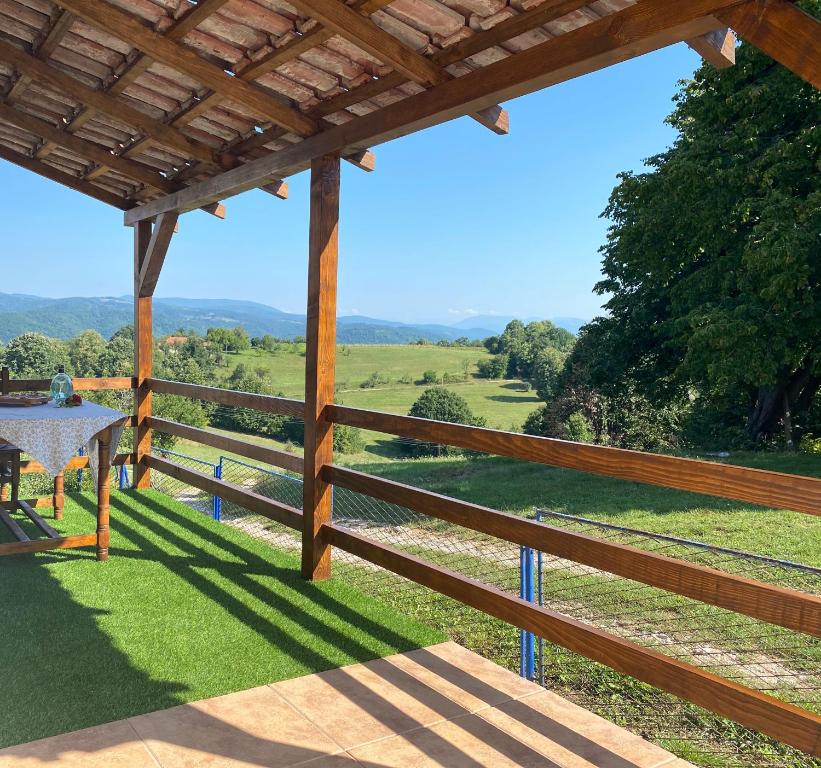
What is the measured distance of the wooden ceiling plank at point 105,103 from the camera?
3941 mm

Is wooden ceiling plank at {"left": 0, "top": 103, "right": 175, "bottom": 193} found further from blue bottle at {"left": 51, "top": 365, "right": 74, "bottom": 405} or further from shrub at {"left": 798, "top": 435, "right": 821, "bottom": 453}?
shrub at {"left": 798, "top": 435, "right": 821, "bottom": 453}

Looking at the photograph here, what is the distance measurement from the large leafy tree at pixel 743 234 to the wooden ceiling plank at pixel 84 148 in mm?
8132

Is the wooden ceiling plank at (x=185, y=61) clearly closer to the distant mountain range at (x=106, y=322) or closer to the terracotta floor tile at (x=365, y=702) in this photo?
the terracotta floor tile at (x=365, y=702)

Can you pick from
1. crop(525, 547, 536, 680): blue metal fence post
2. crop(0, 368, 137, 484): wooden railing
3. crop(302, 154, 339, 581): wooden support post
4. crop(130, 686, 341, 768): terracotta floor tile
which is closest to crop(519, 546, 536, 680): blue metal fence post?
crop(525, 547, 536, 680): blue metal fence post

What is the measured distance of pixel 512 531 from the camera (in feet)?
8.70

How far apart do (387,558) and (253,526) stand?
25.0 ft

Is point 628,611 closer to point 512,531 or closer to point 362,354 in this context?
point 512,531

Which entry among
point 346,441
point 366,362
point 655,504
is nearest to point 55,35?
point 655,504

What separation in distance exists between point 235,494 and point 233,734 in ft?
8.25

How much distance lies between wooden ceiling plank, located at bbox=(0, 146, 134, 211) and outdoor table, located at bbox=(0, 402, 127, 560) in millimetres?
2429

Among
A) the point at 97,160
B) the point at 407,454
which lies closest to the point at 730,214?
the point at 97,160

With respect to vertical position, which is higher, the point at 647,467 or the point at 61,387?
the point at 61,387

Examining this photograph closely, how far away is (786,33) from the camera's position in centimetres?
176

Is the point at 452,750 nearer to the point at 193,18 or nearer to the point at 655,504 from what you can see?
the point at 193,18
